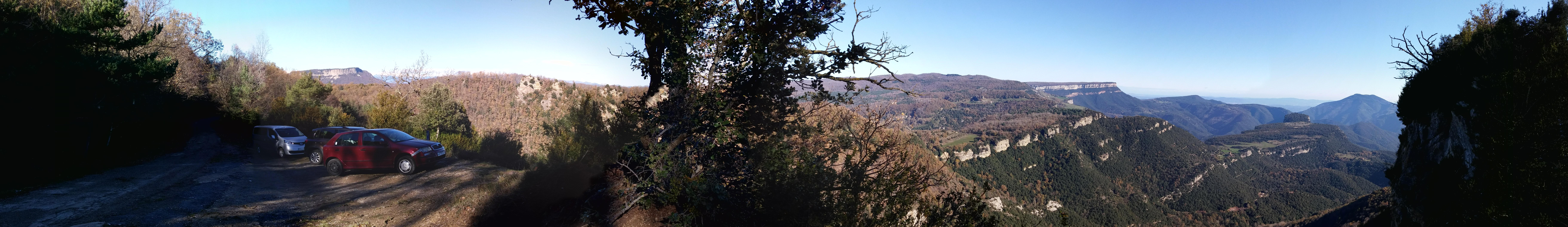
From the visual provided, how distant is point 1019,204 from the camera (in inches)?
2729

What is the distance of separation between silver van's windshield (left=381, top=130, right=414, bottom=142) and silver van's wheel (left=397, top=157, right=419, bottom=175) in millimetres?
441

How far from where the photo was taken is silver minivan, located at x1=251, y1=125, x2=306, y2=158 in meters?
13.8

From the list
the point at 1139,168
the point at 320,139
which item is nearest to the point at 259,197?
the point at 320,139

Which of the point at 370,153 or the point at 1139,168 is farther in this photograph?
the point at 1139,168

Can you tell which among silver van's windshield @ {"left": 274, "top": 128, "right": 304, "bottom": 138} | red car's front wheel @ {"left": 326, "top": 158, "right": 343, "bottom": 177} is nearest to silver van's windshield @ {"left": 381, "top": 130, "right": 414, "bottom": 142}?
red car's front wheel @ {"left": 326, "top": 158, "right": 343, "bottom": 177}

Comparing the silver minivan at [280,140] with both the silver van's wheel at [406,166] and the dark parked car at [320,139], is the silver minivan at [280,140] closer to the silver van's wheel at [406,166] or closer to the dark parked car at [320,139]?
the dark parked car at [320,139]

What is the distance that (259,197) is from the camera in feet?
31.8

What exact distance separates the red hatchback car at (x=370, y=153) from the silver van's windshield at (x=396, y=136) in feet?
0.05

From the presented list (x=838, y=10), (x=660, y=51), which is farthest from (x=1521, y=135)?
(x=660, y=51)

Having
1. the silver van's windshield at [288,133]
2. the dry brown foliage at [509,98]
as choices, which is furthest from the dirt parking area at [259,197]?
the dry brown foliage at [509,98]

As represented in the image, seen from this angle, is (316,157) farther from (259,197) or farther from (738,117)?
(738,117)

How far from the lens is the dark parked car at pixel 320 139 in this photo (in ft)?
40.2

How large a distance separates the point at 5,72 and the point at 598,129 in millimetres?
11996

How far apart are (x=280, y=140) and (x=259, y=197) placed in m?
6.06
